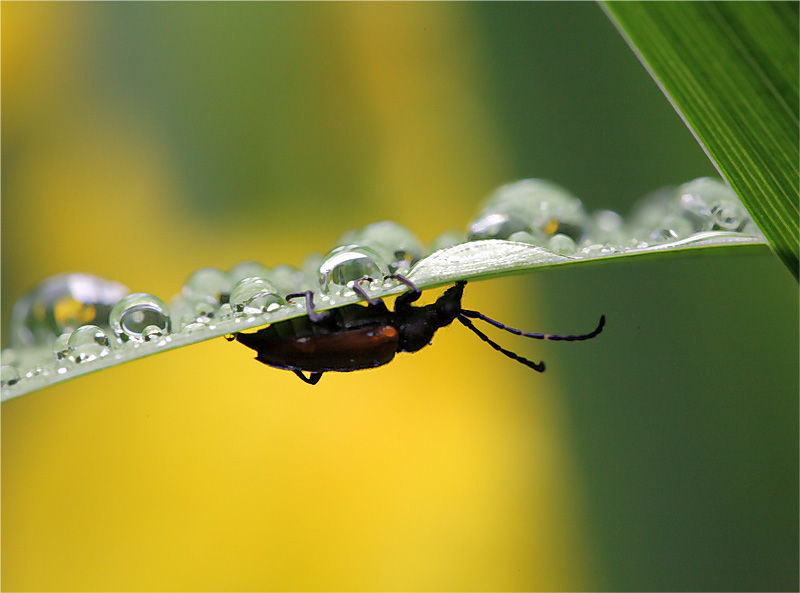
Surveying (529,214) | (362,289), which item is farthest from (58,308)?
(529,214)

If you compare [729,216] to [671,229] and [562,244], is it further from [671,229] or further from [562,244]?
[562,244]

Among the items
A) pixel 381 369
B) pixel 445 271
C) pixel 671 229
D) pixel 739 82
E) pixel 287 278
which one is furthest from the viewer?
pixel 381 369

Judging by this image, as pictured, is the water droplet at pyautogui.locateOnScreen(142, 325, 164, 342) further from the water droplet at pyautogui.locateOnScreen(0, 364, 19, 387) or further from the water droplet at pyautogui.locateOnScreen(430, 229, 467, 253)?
the water droplet at pyautogui.locateOnScreen(430, 229, 467, 253)

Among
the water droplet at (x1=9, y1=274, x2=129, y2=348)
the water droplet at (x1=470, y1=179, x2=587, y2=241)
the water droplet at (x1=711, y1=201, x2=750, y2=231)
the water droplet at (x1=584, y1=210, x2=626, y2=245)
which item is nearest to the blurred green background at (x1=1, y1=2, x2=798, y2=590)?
the water droplet at (x1=584, y1=210, x2=626, y2=245)

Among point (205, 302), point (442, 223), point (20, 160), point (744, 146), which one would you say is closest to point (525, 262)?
point (744, 146)

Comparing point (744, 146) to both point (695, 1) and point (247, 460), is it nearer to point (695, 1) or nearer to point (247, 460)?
point (695, 1)

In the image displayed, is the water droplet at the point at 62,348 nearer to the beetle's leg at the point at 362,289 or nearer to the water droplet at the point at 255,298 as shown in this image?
the water droplet at the point at 255,298

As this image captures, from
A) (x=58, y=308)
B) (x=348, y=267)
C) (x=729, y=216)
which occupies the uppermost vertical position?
(x=58, y=308)
